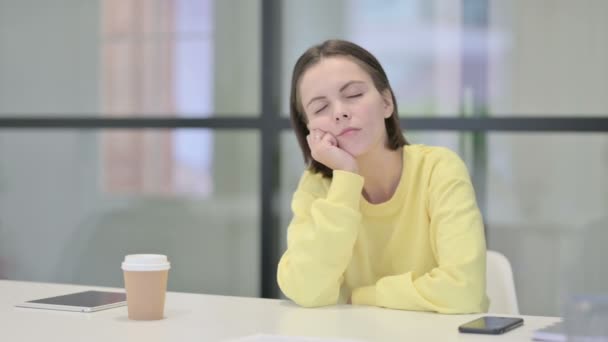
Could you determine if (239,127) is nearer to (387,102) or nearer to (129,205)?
(129,205)

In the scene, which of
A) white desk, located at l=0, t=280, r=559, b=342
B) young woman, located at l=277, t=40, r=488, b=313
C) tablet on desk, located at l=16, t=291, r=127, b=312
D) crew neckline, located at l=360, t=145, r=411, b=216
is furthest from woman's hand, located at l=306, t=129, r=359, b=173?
tablet on desk, located at l=16, t=291, r=127, b=312

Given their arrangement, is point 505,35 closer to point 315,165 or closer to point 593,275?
point 593,275

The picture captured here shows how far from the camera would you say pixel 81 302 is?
172cm

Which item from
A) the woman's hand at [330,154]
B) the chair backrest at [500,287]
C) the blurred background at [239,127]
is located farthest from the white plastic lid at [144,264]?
the blurred background at [239,127]

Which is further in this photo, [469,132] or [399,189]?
[469,132]

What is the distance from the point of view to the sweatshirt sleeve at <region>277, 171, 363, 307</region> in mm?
1757

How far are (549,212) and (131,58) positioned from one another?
167cm

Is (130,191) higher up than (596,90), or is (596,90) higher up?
A: (596,90)

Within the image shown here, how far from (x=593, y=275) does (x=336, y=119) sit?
142cm

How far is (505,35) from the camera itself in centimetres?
→ 303

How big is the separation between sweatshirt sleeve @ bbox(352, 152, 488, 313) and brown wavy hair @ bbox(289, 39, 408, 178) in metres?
0.19

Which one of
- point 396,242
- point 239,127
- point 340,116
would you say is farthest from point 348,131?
point 239,127

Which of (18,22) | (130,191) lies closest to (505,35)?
(130,191)

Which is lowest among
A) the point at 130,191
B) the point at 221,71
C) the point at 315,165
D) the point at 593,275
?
the point at 593,275
